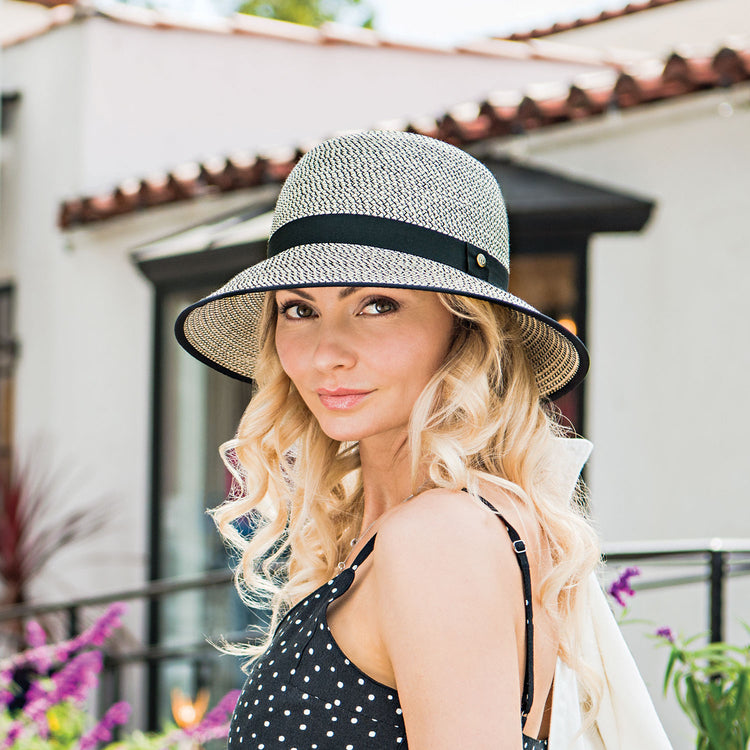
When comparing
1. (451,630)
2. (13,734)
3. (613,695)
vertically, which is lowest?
(13,734)

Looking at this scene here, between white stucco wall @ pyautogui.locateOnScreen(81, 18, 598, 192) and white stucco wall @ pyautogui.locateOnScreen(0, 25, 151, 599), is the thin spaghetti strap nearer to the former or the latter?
white stucco wall @ pyautogui.locateOnScreen(0, 25, 151, 599)

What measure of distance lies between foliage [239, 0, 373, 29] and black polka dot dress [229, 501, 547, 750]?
21.8 m

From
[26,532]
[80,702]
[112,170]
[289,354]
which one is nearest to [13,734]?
[80,702]

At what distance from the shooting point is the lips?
5.05 feet

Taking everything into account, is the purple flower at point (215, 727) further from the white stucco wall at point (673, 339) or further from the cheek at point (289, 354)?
the cheek at point (289, 354)

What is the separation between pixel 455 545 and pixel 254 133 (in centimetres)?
680

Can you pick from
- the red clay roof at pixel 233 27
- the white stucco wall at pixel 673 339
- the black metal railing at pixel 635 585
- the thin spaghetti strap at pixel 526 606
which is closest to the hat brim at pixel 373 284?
the thin spaghetti strap at pixel 526 606

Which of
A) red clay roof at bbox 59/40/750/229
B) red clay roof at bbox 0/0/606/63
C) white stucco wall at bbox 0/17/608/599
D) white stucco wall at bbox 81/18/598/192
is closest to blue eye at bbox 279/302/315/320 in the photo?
red clay roof at bbox 59/40/750/229

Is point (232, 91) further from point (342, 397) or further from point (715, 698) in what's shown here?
point (342, 397)

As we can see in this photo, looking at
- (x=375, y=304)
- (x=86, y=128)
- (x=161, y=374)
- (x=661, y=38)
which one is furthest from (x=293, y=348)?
(x=661, y=38)

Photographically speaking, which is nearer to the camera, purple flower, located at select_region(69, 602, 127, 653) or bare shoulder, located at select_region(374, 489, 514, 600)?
bare shoulder, located at select_region(374, 489, 514, 600)

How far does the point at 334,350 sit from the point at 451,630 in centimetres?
45

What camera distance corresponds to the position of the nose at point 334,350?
1533 mm

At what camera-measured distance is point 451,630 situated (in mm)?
1235
